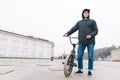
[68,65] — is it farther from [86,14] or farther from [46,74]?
[86,14]

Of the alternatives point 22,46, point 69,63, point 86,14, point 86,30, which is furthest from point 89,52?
point 22,46

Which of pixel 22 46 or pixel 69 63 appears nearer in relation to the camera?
pixel 69 63

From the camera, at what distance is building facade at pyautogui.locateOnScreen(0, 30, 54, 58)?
138ft

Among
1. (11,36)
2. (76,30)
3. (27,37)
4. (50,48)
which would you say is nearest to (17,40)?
(11,36)

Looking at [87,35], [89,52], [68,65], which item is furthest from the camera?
[89,52]

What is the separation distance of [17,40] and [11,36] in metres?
1.82

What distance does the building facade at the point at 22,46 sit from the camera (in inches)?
Result: 1652

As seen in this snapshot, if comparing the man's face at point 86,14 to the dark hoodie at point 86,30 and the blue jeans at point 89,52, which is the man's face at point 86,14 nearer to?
the dark hoodie at point 86,30

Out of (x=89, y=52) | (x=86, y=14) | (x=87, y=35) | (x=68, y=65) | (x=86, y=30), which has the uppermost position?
(x=86, y=14)

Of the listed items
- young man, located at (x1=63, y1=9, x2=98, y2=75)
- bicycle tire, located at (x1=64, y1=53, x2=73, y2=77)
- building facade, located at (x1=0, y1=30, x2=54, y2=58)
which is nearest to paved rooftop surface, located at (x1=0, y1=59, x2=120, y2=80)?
bicycle tire, located at (x1=64, y1=53, x2=73, y2=77)

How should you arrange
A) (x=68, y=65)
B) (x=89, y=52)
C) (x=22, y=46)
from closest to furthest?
(x=68, y=65) → (x=89, y=52) → (x=22, y=46)

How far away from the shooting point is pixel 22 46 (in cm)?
4728

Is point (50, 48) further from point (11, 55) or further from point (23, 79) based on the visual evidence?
point (23, 79)

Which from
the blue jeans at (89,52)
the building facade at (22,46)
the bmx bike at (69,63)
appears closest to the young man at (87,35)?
the blue jeans at (89,52)
